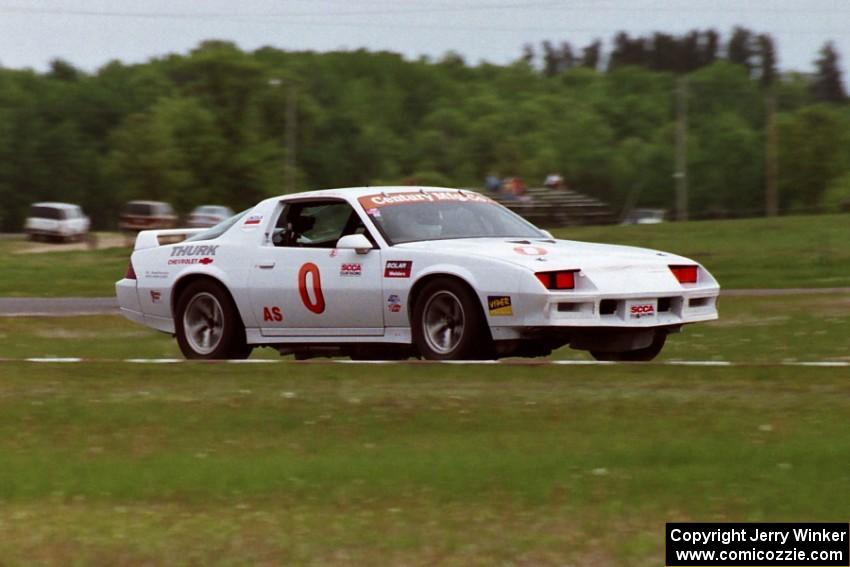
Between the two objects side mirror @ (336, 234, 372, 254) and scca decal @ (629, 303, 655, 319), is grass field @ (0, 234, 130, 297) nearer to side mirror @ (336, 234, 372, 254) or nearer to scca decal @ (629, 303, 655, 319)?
side mirror @ (336, 234, 372, 254)

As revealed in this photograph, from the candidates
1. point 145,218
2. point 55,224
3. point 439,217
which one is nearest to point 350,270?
point 439,217

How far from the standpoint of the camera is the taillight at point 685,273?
1180cm

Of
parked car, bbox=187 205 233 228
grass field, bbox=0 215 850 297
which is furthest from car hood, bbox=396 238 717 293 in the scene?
parked car, bbox=187 205 233 228

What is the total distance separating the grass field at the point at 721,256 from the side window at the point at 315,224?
15563 millimetres

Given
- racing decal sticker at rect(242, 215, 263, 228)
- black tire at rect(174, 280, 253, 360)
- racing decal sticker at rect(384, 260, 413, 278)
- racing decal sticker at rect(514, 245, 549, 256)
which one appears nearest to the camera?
racing decal sticker at rect(514, 245, 549, 256)

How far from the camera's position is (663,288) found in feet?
37.6

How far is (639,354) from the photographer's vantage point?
12.2m

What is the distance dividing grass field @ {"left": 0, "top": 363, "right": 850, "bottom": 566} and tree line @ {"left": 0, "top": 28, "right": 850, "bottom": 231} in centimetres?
6906

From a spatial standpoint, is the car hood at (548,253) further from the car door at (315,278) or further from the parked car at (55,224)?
the parked car at (55,224)

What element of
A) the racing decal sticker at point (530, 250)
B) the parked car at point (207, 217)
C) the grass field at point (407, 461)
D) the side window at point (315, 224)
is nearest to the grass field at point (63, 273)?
the side window at point (315, 224)

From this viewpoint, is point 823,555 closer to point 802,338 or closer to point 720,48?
point 802,338

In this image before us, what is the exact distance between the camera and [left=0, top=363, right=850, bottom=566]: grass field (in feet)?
20.5

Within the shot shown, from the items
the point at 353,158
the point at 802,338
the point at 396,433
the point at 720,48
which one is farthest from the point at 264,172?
the point at 720,48

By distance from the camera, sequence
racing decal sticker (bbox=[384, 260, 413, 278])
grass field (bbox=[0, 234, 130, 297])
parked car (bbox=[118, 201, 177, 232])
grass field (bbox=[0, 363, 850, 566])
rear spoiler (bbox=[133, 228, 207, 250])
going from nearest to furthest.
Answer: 1. grass field (bbox=[0, 363, 850, 566])
2. racing decal sticker (bbox=[384, 260, 413, 278])
3. rear spoiler (bbox=[133, 228, 207, 250])
4. grass field (bbox=[0, 234, 130, 297])
5. parked car (bbox=[118, 201, 177, 232])
